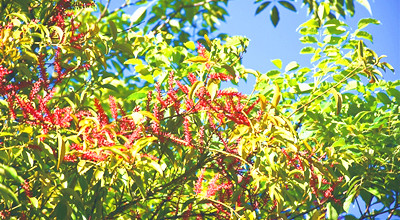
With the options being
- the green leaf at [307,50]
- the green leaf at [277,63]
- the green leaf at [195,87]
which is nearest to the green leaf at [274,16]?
the green leaf at [277,63]

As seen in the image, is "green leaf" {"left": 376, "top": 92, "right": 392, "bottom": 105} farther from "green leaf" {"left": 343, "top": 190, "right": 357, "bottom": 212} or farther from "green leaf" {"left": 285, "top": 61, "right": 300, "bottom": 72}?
"green leaf" {"left": 343, "top": 190, "right": 357, "bottom": 212}

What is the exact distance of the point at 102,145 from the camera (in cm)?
138

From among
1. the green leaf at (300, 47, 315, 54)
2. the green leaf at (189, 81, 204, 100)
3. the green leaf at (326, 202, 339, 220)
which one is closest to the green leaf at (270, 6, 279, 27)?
the green leaf at (300, 47, 315, 54)

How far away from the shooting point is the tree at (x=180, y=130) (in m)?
1.39

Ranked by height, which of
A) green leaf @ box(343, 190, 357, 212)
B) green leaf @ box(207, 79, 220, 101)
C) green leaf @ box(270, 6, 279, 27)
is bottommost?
green leaf @ box(343, 190, 357, 212)

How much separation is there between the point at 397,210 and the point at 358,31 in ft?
2.72

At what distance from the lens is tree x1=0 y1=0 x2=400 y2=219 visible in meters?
1.39

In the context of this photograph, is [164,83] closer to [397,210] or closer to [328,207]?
[328,207]

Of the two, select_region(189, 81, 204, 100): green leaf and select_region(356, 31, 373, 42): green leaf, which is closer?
select_region(189, 81, 204, 100): green leaf

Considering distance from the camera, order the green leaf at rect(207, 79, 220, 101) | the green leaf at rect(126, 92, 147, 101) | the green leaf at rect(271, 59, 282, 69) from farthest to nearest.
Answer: the green leaf at rect(271, 59, 282, 69) < the green leaf at rect(126, 92, 147, 101) < the green leaf at rect(207, 79, 220, 101)

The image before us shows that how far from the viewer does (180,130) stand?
6.36 feet

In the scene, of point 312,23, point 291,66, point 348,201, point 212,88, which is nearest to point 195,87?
point 212,88

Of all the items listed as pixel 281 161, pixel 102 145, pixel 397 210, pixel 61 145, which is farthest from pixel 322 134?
pixel 61 145

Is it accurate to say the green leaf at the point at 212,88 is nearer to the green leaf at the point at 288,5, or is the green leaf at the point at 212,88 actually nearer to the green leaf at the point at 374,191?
the green leaf at the point at 288,5
